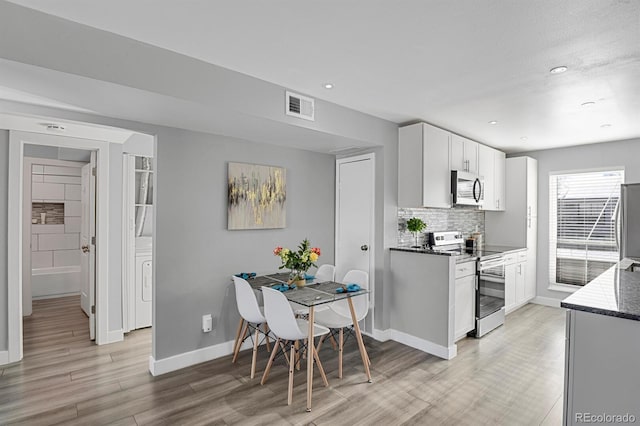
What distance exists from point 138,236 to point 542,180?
591cm

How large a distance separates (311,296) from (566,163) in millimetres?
4710

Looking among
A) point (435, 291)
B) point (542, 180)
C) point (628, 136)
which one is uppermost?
point (628, 136)

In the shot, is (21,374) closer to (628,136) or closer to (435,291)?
(435,291)

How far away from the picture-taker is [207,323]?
10.6 ft

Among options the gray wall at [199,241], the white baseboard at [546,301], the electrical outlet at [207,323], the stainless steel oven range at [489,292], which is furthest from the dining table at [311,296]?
the white baseboard at [546,301]

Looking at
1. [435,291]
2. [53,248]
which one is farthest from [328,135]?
[53,248]

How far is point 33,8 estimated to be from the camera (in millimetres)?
1771

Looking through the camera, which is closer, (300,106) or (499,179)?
(300,106)

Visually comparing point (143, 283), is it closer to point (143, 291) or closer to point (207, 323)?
point (143, 291)

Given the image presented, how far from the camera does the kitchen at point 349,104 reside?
6.19 feet

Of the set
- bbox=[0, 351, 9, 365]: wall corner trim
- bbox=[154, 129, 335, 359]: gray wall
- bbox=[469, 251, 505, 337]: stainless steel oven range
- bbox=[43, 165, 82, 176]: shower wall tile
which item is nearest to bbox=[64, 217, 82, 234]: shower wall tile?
bbox=[43, 165, 82, 176]: shower wall tile

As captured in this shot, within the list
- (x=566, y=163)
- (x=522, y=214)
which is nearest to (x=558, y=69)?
(x=522, y=214)

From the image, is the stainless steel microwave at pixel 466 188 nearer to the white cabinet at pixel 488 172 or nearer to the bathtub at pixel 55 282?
the white cabinet at pixel 488 172

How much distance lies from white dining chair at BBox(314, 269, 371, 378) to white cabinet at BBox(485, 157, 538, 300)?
10.3 feet
